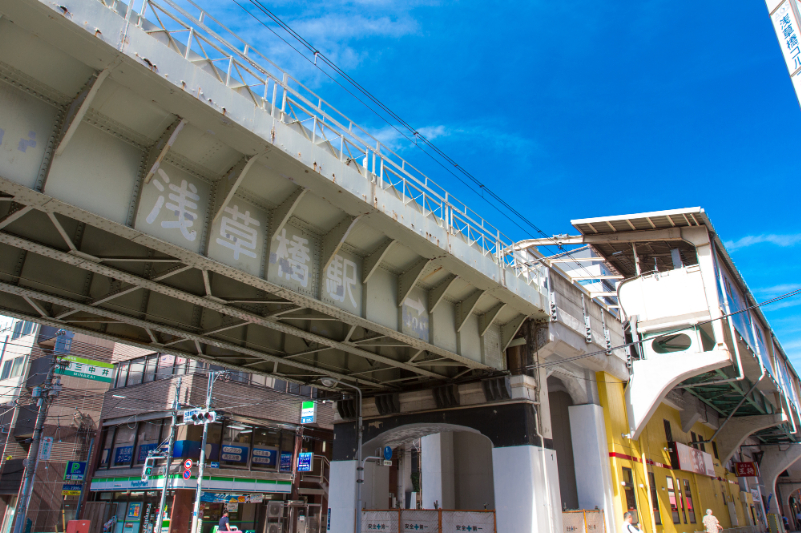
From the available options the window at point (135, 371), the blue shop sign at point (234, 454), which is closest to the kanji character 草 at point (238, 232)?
the blue shop sign at point (234, 454)

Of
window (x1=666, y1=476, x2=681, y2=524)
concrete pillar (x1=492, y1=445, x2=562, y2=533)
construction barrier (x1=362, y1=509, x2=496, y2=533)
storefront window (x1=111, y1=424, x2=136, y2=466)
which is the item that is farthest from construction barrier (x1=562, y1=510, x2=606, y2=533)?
storefront window (x1=111, y1=424, x2=136, y2=466)

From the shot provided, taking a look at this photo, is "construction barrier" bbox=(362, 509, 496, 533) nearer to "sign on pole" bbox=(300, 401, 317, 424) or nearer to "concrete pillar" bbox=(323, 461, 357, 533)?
"concrete pillar" bbox=(323, 461, 357, 533)

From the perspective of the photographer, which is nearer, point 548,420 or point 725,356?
point 548,420

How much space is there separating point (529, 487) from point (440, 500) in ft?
28.8

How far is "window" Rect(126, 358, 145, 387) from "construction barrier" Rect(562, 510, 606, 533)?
87.6 ft

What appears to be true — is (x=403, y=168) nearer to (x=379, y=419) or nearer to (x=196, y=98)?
(x=196, y=98)

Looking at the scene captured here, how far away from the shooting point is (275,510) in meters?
32.3

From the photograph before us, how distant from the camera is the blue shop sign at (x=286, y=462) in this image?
110 feet

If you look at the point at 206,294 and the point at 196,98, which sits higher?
the point at 196,98

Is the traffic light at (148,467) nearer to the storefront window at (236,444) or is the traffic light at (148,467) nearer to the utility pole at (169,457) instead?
the utility pole at (169,457)

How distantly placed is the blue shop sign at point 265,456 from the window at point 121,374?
10167 mm

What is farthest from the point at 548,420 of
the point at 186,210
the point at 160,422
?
the point at 160,422

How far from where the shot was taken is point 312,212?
12.1 meters

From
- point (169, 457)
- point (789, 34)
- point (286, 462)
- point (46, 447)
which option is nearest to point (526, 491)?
point (789, 34)
